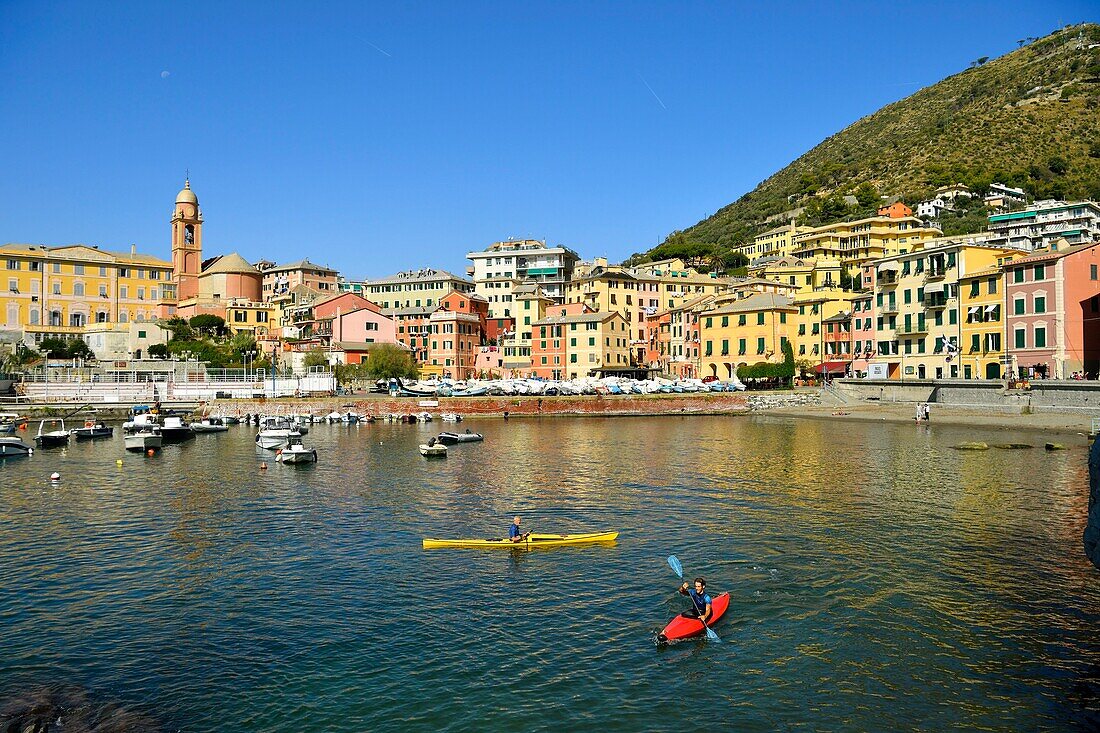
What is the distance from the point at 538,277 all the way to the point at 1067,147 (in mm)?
112016

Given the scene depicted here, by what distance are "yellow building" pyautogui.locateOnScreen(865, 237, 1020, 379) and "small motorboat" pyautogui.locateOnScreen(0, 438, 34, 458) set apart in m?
75.8

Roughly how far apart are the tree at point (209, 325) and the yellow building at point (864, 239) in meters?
98.0

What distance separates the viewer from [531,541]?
25.6 meters

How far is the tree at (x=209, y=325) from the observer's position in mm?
115312

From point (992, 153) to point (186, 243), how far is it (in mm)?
159146

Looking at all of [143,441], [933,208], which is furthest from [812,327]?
[933,208]

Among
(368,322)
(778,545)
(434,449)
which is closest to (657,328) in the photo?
(368,322)

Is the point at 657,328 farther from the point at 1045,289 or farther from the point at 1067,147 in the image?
the point at 1067,147

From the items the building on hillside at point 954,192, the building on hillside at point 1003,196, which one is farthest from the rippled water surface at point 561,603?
the building on hillside at point 954,192

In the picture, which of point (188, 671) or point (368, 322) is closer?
point (188, 671)

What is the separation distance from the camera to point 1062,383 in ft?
193

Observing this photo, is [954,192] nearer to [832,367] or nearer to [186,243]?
[832,367]

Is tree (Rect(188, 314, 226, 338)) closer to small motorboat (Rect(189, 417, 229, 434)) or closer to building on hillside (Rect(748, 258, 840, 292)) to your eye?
small motorboat (Rect(189, 417, 229, 434))

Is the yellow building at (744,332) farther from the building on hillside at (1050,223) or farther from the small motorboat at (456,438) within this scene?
the small motorboat at (456,438)
